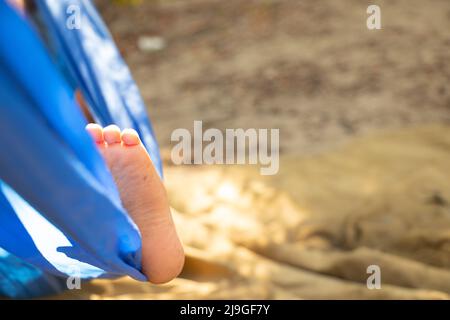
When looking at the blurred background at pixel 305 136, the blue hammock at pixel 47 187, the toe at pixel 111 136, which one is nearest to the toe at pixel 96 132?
the toe at pixel 111 136

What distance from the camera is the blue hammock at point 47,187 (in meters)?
0.86

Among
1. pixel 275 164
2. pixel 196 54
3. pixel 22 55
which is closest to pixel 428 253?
pixel 275 164

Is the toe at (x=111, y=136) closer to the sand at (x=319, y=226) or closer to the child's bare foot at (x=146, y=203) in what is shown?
the child's bare foot at (x=146, y=203)

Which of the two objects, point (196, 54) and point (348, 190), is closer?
point (348, 190)

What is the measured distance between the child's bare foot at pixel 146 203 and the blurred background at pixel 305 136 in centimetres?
27

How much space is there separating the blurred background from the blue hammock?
0.28 meters

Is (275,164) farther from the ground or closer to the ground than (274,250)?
farther from the ground

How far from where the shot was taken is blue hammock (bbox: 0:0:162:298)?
857mm

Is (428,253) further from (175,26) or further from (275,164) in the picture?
(175,26)

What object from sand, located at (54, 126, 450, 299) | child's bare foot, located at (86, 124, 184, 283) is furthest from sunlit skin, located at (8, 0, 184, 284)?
sand, located at (54, 126, 450, 299)

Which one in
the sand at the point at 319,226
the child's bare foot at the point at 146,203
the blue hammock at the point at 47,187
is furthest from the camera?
the sand at the point at 319,226

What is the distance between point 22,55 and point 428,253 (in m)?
0.99

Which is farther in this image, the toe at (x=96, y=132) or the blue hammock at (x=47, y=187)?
the toe at (x=96, y=132)
